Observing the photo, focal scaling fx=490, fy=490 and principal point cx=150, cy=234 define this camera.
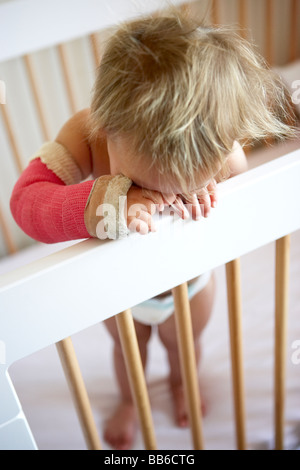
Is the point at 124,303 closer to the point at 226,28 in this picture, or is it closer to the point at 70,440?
the point at 226,28

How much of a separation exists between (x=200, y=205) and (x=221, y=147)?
6 centimetres

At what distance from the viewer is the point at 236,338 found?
570 millimetres

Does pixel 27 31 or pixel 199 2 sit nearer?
pixel 27 31

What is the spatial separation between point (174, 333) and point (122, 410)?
17cm

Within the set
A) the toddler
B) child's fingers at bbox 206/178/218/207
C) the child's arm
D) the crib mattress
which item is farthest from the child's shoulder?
the crib mattress

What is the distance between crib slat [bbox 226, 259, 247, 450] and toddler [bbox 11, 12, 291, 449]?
0.35 ft

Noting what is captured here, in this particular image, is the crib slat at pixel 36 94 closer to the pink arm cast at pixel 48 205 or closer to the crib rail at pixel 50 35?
the crib rail at pixel 50 35

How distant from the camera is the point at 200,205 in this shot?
44 centimetres

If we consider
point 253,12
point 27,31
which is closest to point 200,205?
point 27,31

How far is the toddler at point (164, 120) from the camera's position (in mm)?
385

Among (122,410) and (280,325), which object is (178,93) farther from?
(122,410)

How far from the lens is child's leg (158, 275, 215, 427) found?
763 mm

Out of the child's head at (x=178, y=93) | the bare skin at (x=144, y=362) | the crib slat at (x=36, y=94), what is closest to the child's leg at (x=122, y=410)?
the bare skin at (x=144, y=362)

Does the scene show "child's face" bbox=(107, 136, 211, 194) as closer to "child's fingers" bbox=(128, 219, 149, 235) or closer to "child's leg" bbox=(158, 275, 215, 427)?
"child's fingers" bbox=(128, 219, 149, 235)
